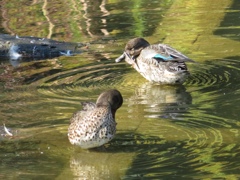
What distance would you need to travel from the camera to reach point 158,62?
9383mm

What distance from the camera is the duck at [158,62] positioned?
9109 millimetres

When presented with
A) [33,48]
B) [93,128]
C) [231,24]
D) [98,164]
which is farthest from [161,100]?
[231,24]

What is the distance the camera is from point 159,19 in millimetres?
13148

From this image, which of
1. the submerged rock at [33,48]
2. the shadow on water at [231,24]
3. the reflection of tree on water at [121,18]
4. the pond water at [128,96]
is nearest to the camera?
the pond water at [128,96]

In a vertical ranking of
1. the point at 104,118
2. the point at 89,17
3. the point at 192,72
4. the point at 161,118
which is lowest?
the point at 89,17

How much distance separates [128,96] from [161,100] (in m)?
0.42

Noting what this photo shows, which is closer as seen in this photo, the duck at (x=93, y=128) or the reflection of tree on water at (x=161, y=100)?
the duck at (x=93, y=128)

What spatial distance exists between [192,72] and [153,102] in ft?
4.48

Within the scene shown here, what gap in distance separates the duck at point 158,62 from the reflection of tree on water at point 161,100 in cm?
12

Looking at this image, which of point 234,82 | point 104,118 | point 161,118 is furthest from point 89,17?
point 104,118

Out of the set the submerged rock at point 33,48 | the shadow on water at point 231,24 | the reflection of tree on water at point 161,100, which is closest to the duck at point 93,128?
the reflection of tree on water at point 161,100

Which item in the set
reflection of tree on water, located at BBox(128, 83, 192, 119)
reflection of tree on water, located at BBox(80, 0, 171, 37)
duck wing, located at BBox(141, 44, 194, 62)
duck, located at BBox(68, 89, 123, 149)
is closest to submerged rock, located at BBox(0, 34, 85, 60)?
reflection of tree on water, located at BBox(80, 0, 171, 37)

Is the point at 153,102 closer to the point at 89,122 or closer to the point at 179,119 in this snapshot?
the point at 179,119

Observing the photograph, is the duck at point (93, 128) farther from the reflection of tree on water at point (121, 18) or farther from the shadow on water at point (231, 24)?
the reflection of tree on water at point (121, 18)
